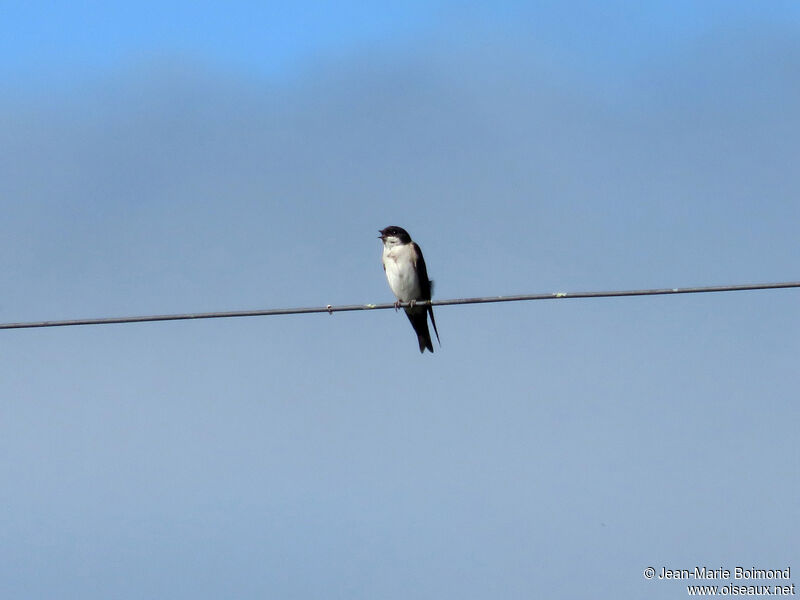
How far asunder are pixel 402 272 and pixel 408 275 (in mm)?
92

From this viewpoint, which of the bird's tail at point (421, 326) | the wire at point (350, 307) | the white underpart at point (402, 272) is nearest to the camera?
the wire at point (350, 307)

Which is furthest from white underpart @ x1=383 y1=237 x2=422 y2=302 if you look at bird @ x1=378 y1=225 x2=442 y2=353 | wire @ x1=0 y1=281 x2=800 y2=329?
wire @ x1=0 y1=281 x2=800 y2=329

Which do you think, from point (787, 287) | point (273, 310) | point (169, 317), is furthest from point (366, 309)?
point (787, 287)

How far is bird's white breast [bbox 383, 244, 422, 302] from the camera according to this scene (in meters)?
18.7

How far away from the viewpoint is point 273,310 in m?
11.7

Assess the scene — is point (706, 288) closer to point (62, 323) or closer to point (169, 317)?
point (169, 317)

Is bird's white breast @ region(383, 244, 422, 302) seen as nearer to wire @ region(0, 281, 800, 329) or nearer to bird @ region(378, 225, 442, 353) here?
bird @ region(378, 225, 442, 353)

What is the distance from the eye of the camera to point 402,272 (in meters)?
18.7

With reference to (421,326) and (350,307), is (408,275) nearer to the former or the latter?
(421,326)

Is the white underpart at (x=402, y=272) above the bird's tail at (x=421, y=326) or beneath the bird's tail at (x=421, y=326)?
above

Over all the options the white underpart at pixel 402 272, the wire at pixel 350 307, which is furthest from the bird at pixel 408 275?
the wire at pixel 350 307

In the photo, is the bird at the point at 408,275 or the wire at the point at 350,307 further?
the bird at the point at 408,275

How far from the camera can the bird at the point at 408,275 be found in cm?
1873

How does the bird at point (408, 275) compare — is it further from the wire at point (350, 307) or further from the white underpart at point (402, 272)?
the wire at point (350, 307)
